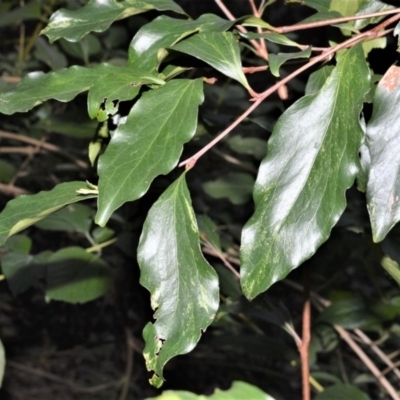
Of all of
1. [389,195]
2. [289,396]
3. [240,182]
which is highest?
[389,195]

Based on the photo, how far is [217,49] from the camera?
64 centimetres

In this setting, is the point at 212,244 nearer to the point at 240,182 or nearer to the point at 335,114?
the point at 240,182

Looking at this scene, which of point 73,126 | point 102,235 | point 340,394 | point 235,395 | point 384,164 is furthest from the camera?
point 73,126

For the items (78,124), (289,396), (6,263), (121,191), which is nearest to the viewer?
(121,191)

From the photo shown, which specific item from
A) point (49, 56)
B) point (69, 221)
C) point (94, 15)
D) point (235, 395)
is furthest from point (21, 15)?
point (235, 395)

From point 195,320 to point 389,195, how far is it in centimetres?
18

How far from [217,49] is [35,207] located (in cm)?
20

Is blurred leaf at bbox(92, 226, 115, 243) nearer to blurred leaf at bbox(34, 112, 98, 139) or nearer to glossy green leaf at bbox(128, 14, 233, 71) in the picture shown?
blurred leaf at bbox(34, 112, 98, 139)

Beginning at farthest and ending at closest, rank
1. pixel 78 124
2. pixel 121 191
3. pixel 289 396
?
pixel 289 396, pixel 78 124, pixel 121 191

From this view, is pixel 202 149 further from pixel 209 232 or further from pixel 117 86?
pixel 209 232

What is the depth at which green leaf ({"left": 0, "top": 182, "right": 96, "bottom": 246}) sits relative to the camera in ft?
2.06

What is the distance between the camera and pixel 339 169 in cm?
59

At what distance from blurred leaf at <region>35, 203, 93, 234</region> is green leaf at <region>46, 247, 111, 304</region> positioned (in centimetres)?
7

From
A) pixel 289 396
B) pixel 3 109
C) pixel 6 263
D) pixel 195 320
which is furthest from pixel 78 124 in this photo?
pixel 289 396
